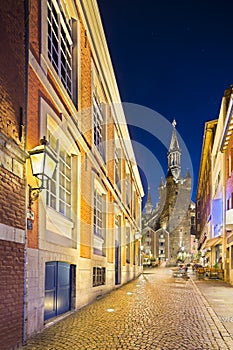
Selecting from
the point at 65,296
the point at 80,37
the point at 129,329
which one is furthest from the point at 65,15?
the point at 129,329

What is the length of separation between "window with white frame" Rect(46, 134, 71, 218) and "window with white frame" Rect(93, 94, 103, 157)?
153 inches

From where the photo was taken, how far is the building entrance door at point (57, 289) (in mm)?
7379

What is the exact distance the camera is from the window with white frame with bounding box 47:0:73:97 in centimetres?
842

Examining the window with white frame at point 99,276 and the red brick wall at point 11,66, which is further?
the window with white frame at point 99,276

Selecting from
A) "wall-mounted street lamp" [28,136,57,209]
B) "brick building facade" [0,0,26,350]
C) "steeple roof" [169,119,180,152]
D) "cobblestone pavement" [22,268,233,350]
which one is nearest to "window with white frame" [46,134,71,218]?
"wall-mounted street lamp" [28,136,57,209]

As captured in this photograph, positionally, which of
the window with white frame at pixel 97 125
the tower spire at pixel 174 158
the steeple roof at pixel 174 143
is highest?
the steeple roof at pixel 174 143

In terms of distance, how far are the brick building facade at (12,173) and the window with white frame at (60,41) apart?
2.47 m

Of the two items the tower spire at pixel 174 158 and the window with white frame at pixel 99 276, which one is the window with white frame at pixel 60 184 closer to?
the window with white frame at pixel 99 276

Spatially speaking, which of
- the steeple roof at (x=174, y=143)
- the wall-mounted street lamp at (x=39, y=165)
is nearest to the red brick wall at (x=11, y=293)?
the wall-mounted street lamp at (x=39, y=165)

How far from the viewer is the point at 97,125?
1398 cm

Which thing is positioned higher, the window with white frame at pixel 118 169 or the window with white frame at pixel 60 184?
the window with white frame at pixel 118 169

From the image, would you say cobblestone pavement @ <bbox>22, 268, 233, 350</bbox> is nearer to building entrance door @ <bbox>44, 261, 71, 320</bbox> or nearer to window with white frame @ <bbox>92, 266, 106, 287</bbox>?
building entrance door @ <bbox>44, 261, 71, 320</bbox>

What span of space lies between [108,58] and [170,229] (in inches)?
3365

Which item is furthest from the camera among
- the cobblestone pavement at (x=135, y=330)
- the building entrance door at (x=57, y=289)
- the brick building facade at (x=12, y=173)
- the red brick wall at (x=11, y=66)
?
the building entrance door at (x=57, y=289)
